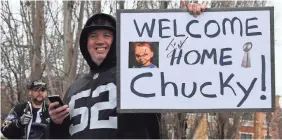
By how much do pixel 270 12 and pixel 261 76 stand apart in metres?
0.30

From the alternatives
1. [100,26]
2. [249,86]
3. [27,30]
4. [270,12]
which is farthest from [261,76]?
[27,30]

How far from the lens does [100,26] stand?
2533 millimetres

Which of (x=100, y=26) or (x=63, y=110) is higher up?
(x=100, y=26)

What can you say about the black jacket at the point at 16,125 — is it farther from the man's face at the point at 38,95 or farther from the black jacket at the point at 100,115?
the black jacket at the point at 100,115

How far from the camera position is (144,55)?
238cm

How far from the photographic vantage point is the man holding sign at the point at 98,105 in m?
2.35

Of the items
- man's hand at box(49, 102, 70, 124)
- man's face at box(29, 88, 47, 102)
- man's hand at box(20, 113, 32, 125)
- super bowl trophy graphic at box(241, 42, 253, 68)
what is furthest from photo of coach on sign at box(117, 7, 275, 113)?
man's face at box(29, 88, 47, 102)

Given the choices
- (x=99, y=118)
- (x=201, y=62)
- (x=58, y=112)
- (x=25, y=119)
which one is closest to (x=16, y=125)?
(x=25, y=119)

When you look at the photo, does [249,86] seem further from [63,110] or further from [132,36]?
[63,110]

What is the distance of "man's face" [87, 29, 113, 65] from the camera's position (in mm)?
2496

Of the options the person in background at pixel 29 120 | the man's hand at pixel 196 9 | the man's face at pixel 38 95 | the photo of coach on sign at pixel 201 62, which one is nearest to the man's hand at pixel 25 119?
the person in background at pixel 29 120

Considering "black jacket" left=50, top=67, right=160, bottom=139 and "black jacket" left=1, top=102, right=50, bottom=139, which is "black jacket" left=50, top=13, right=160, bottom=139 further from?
"black jacket" left=1, top=102, right=50, bottom=139

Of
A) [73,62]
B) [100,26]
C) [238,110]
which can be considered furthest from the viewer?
[73,62]

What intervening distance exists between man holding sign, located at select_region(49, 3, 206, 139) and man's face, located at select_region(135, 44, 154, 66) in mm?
165
